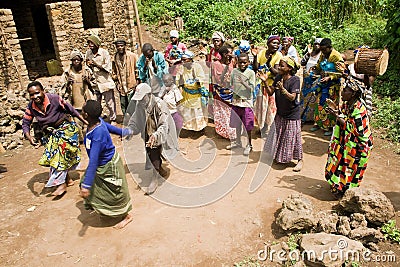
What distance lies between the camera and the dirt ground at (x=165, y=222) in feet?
11.4

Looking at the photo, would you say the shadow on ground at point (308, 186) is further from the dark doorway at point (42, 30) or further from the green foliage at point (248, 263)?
the dark doorway at point (42, 30)

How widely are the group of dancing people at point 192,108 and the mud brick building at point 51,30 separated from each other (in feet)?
8.17

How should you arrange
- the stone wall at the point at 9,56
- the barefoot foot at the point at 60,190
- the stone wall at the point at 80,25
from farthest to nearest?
the stone wall at the point at 80,25 → the stone wall at the point at 9,56 → the barefoot foot at the point at 60,190

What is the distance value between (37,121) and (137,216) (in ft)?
6.45

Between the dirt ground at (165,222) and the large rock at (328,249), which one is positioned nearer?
the large rock at (328,249)

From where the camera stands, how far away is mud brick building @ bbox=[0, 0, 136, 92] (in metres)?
7.48

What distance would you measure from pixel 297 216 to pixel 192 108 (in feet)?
10.5

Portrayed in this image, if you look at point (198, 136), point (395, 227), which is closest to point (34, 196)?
point (198, 136)

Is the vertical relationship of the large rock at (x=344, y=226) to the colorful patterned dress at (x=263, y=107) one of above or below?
below

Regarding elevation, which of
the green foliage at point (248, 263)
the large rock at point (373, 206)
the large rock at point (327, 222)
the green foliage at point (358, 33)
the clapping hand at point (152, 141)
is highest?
the green foliage at point (358, 33)

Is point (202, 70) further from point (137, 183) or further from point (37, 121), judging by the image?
point (37, 121)

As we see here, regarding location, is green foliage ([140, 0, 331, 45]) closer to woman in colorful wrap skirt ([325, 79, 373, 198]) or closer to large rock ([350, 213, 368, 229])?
woman in colorful wrap skirt ([325, 79, 373, 198])

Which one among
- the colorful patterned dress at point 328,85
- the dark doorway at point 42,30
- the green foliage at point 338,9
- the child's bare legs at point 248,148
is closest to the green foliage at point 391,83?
the colorful patterned dress at point 328,85

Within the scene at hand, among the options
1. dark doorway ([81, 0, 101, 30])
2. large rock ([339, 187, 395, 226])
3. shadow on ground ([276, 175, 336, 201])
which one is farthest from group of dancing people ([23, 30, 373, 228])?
dark doorway ([81, 0, 101, 30])
